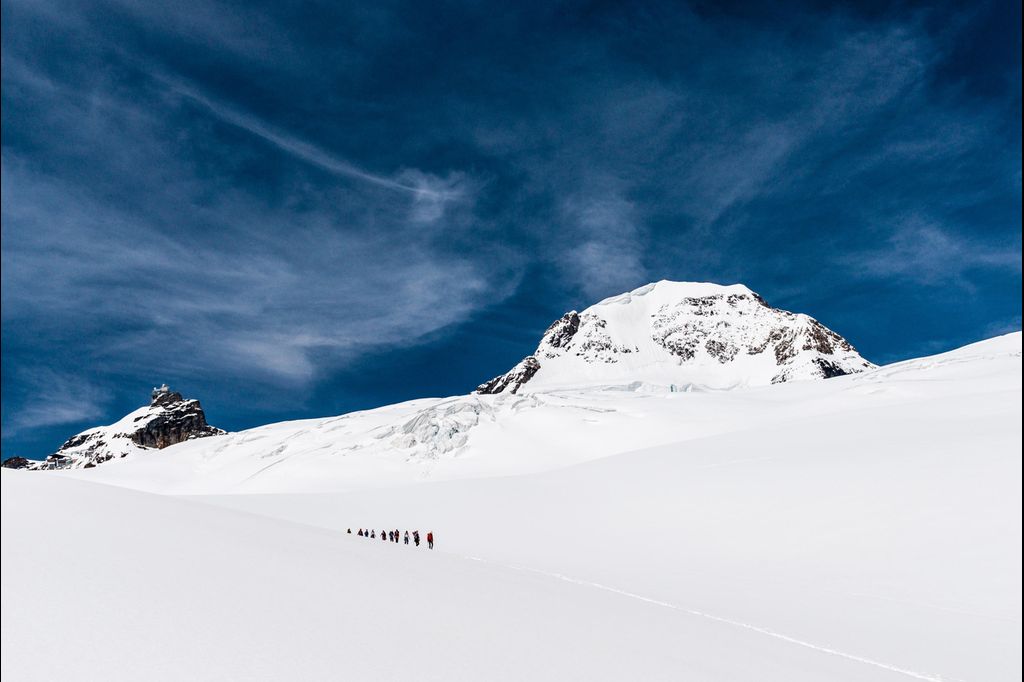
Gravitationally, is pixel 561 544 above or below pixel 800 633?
below

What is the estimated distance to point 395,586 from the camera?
11.4 metres

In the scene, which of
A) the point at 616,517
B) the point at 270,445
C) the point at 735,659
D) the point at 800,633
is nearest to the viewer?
the point at 735,659

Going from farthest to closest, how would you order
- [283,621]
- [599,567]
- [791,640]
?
1. [599,567]
2. [791,640]
3. [283,621]

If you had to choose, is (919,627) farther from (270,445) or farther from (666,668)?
(270,445)

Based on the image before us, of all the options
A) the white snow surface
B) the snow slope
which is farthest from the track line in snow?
the snow slope

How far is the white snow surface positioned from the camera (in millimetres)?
6586

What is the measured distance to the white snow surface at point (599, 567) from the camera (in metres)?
6.59

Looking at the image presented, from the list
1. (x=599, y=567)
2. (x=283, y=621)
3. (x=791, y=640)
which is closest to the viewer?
(x=283, y=621)

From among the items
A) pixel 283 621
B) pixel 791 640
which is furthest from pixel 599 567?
pixel 283 621

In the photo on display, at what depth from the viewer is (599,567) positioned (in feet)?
80.9

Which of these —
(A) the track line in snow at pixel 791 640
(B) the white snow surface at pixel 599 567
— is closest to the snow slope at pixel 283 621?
(B) the white snow surface at pixel 599 567

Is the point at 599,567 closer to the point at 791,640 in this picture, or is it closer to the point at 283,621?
the point at 791,640

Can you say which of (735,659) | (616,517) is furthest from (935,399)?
(735,659)

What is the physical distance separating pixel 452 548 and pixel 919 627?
23066mm
